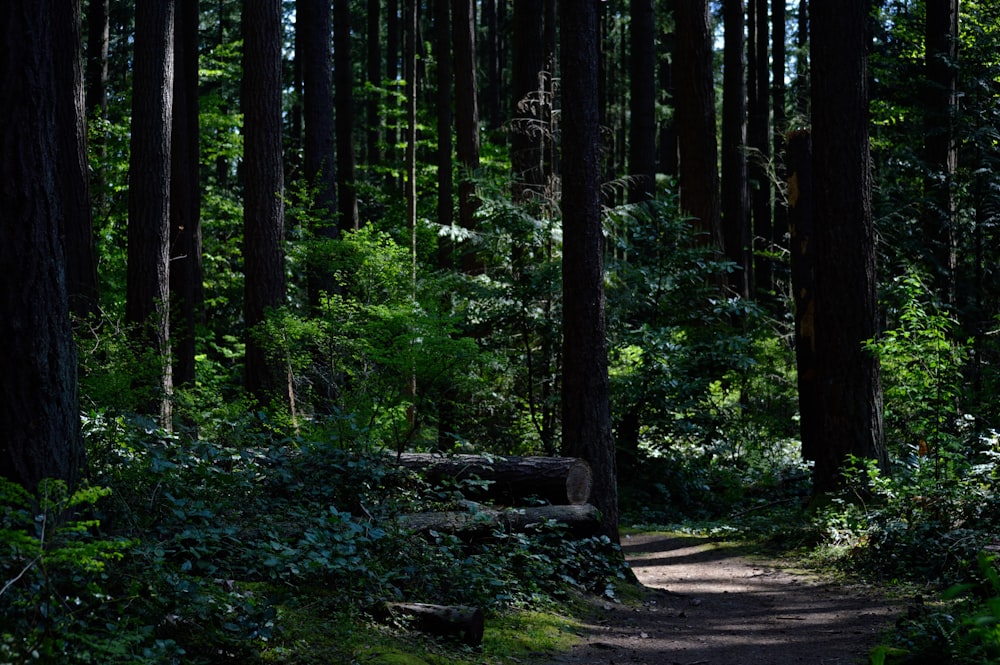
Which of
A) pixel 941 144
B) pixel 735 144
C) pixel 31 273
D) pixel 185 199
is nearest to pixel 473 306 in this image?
pixel 185 199

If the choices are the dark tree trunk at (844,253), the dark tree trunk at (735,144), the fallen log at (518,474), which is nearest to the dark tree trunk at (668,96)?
the dark tree trunk at (735,144)

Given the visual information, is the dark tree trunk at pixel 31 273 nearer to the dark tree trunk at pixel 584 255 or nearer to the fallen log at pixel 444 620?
the fallen log at pixel 444 620

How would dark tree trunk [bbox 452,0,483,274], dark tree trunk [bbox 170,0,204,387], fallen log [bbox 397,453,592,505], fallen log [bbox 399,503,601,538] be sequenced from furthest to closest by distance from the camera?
dark tree trunk [bbox 452,0,483,274] → dark tree trunk [bbox 170,0,204,387] → fallen log [bbox 397,453,592,505] → fallen log [bbox 399,503,601,538]

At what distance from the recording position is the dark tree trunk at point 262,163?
13.3 m

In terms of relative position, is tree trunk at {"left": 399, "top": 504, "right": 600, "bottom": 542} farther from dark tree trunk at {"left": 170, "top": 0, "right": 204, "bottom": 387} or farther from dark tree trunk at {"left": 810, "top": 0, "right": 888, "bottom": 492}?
dark tree trunk at {"left": 170, "top": 0, "right": 204, "bottom": 387}

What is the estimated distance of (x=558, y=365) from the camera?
13.4 metres

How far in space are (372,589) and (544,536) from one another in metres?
2.65

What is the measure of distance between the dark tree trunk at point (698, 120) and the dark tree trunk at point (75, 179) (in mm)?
10859

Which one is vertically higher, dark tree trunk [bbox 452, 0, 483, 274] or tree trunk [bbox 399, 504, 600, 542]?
dark tree trunk [bbox 452, 0, 483, 274]

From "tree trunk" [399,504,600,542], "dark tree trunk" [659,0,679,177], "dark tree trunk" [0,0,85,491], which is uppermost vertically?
"dark tree trunk" [659,0,679,177]

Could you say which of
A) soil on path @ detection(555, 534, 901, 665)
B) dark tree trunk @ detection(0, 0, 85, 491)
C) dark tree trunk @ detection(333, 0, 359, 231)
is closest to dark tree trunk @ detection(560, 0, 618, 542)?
soil on path @ detection(555, 534, 901, 665)

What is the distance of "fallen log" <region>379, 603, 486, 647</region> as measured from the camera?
5762 millimetres

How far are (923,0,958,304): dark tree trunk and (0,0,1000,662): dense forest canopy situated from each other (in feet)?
0.25

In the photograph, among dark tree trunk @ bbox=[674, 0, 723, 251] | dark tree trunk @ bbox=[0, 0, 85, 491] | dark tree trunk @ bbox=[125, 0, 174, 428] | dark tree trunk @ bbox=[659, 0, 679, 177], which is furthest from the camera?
dark tree trunk @ bbox=[659, 0, 679, 177]
